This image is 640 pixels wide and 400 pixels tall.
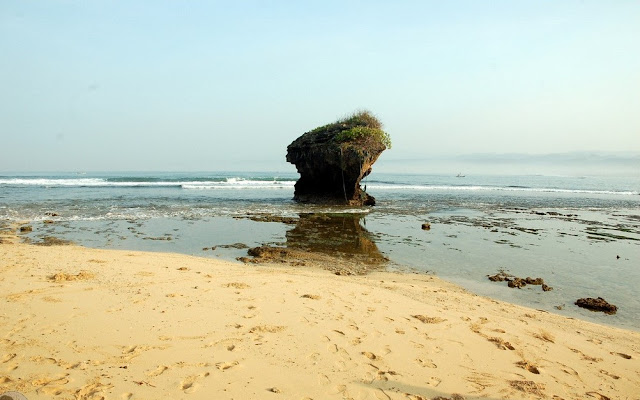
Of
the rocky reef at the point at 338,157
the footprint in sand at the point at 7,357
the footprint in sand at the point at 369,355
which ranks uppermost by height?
the rocky reef at the point at 338,157

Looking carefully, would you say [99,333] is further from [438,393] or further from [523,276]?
[523,276]

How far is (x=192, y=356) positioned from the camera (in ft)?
13.2

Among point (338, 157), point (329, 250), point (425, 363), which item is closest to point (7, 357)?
point (425, 363)

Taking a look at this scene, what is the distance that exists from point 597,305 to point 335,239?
7.53 m

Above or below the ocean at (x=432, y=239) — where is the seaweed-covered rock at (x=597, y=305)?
below

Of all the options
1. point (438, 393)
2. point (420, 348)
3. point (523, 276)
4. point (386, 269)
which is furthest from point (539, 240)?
point (438, 393)

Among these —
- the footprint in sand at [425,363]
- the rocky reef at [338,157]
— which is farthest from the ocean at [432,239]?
the rocky reef at [338,157]

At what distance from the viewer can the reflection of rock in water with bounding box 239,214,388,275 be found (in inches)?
368

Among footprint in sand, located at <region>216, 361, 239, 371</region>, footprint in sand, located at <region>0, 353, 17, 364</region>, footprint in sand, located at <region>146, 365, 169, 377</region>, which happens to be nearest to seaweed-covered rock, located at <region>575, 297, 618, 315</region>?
footprint in sand, located at <region>216, 361, 239, 371</region>

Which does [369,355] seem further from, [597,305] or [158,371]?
[597,305]

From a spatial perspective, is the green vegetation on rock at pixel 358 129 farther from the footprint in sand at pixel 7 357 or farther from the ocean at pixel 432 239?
the footprint in sand at pixel 7 357

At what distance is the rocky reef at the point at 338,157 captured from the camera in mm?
23719

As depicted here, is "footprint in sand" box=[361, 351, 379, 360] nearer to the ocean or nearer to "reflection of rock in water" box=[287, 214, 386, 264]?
the ocean

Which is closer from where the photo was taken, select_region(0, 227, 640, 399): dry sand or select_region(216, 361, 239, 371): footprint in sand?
select_region(0, 227, 640, 399): dry sand
